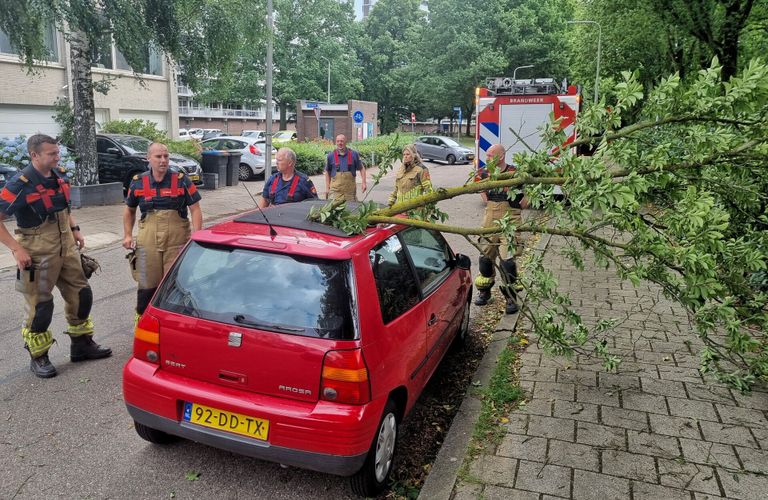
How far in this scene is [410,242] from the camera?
14.4 feet

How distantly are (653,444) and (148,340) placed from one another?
3.13 metres

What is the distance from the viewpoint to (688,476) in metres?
3.47

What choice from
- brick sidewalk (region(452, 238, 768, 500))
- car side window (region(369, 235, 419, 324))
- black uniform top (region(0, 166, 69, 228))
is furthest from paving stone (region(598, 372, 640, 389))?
black uniform top (region(0, 166, 69, 228))

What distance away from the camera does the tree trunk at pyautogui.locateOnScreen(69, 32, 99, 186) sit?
1355 centimetres

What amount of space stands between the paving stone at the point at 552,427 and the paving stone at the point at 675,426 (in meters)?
0.55

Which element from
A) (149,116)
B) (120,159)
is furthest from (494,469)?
(149,116)

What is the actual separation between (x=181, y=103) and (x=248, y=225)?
77930 millimetres

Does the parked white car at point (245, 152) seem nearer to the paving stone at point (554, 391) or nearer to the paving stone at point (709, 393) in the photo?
the paving stone at point (554, 391)

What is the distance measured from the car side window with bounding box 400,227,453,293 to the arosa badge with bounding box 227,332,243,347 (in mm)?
1426

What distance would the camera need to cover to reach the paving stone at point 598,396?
445cm

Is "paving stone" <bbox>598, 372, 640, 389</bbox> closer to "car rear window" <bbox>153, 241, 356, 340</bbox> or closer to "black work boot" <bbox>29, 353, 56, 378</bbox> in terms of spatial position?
"car rear window" <bbox>153, 241, 356, 340</bbox>

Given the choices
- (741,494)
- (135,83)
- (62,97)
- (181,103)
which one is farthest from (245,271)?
(181,103)

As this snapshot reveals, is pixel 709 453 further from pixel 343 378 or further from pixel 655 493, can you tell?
pixel 343 378

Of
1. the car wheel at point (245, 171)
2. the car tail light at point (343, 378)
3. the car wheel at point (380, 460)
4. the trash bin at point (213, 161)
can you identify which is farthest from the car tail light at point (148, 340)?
the car wheel at point (245, 171)
